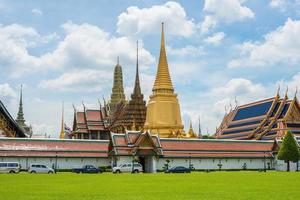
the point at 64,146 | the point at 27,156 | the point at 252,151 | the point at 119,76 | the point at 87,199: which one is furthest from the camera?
the point at 119,76

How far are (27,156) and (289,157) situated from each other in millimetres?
28403

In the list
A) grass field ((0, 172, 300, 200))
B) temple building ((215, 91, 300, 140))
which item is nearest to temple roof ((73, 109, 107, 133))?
temple building ((215, 91, 300, 140))

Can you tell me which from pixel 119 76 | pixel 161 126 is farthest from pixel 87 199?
pixel 119 76

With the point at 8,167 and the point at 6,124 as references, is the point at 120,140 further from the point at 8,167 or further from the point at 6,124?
the point at 8,167

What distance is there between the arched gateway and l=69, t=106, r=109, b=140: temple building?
1306 inches

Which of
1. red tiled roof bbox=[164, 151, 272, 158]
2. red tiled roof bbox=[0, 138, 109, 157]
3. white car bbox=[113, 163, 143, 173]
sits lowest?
white car bbox=[113, 163, 143, 173]

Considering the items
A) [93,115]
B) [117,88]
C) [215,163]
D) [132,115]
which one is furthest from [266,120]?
[117,88]

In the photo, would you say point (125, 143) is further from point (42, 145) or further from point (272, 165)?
point (272, 165)

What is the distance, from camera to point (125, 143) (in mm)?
57094

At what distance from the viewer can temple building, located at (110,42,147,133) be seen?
8450 centimetres

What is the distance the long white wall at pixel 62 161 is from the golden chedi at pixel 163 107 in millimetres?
20650

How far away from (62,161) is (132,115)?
3041 centimetres

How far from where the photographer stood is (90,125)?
90625 mm

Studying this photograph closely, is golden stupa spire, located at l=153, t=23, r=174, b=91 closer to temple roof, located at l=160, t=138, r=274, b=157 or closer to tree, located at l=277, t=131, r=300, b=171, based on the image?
temple roof, located at l=160, t=138, r=274, b=157
